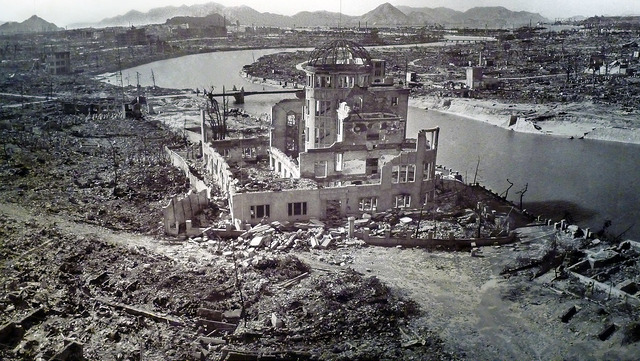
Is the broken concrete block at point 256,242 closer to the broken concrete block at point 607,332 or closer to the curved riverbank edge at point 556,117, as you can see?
the broken concrete block at point 607,332

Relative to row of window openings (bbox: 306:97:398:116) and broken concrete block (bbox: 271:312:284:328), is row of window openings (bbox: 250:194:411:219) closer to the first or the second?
broken concrete block (bbox: 271:312:284:328)

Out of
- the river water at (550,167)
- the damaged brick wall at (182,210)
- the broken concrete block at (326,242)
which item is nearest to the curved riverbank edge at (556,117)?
the river water at (550,167)

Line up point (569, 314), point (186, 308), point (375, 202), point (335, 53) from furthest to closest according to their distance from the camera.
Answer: point (335, 53) → point (375, 202) → point (569, 314) → point (186, 308)

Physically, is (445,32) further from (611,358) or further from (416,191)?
(611,358)

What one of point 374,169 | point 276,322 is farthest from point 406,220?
point 276,322

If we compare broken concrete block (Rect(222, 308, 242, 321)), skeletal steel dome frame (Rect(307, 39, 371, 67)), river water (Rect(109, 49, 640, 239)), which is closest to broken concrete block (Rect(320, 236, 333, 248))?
broken concrete block (Rect(222, 308, 242, 321))

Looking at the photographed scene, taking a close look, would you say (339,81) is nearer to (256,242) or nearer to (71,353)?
(256,242)
